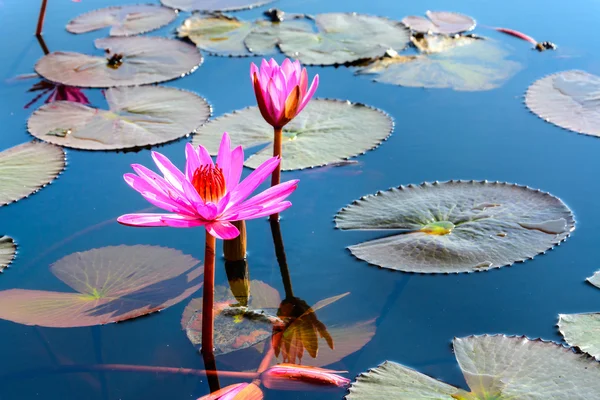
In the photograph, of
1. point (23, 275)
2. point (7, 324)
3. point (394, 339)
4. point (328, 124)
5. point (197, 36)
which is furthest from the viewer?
point (197, 36)

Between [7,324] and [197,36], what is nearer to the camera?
[7,324]

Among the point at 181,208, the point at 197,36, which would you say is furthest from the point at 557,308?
the point at 197,36

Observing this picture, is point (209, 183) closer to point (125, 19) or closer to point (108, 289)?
point (108, 289)

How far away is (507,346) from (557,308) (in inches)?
12.0

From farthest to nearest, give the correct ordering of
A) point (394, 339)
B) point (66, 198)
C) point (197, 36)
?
point (197, 36) < point (66, 198) < point (394, 339)

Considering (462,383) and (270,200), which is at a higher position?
(270,200)

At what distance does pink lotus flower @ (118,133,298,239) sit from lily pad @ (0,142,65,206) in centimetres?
117

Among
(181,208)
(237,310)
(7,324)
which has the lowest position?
(7,324)

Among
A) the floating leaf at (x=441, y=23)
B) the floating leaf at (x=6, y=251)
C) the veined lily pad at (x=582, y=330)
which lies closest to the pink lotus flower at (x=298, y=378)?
the veined lily pad at (x=582, y=330)

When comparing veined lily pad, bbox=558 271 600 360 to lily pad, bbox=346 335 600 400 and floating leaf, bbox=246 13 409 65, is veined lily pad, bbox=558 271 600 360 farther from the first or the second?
floating leaf, bbox=246 13 409 65

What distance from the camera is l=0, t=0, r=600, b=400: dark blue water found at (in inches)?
71.9

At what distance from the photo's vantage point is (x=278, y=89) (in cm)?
Result: 212

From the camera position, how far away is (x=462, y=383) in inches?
65.4

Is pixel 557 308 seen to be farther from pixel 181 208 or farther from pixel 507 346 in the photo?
pixel 181 208
